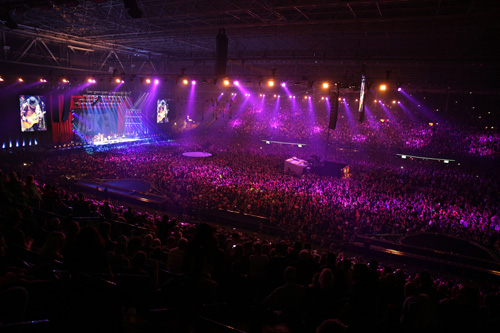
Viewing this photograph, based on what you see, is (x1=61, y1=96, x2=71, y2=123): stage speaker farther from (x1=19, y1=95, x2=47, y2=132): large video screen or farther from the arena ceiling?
the arena ceiling

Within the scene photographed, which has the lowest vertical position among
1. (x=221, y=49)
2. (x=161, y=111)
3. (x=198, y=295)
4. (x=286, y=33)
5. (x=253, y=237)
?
(x=253, y=237)

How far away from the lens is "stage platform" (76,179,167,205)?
15.8 m

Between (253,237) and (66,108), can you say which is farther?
(66,108)

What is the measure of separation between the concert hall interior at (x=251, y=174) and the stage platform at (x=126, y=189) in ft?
0.38

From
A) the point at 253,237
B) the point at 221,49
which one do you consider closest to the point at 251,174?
the point at 221,49

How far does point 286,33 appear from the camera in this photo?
13820 mm

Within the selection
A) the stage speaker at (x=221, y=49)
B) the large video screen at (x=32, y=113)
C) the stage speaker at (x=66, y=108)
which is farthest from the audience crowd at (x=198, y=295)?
the stage speaker at (x=66, y=108)

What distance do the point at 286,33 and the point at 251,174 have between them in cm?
825

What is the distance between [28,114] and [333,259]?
26.2 meters

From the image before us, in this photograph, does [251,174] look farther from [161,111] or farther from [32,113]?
[161,111]

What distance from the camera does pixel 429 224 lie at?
12852mm

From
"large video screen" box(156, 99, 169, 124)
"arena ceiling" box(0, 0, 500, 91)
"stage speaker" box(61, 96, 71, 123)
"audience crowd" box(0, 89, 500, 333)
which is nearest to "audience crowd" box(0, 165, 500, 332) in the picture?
"audience crowd" box(0, 89, 500, 333)

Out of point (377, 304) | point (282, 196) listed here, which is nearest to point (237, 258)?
point (377, 304)

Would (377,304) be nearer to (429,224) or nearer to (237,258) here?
(237,258)
